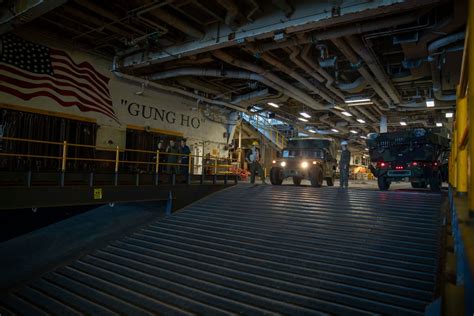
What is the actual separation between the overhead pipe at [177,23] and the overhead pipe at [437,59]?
7.33m

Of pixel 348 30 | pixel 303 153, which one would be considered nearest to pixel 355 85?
pixel 303 153

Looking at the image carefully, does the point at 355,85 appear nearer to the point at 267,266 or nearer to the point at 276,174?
the point at 276,174

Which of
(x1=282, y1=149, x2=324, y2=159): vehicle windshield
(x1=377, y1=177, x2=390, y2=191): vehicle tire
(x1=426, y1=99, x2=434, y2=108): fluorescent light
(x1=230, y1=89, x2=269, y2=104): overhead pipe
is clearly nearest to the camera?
(x1=377, y1=177, x2=390, y2=191): vehicle tire

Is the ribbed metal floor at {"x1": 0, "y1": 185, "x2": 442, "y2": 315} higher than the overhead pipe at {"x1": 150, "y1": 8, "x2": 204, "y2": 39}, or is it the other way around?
the overhead pipe at {"x1": 150, "y1": 8, "x2": 204, "y2": 39}

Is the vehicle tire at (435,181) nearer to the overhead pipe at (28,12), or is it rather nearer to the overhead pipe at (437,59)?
the overhead pipe at (437,59)

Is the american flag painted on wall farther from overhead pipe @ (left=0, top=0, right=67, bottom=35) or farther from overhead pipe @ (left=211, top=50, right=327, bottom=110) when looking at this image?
overhead pipe @ (left=211, top=50, right=327, bottom=110)

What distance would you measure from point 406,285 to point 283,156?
8808mm

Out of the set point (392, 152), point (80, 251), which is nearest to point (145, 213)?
point (80, 251)

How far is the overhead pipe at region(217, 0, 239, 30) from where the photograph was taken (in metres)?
8.72

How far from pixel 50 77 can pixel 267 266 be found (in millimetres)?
10832

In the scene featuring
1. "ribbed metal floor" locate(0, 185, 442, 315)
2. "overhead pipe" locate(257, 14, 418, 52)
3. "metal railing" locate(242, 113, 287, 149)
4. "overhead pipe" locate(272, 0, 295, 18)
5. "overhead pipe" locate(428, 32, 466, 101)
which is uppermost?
"overhead pipe" locate(272, 0, 295, 18)

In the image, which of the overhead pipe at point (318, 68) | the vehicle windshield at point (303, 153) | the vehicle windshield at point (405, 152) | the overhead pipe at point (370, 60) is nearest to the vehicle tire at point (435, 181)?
the vehicle windshield at point (405, 152)

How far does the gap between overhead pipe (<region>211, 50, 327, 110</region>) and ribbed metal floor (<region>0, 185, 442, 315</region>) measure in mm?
5805

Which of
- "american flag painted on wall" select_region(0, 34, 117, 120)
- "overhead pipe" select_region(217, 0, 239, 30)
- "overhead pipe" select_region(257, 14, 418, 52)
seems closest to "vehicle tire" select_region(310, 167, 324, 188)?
"overhead pipe" select_region(257, 14, 418, 52)
